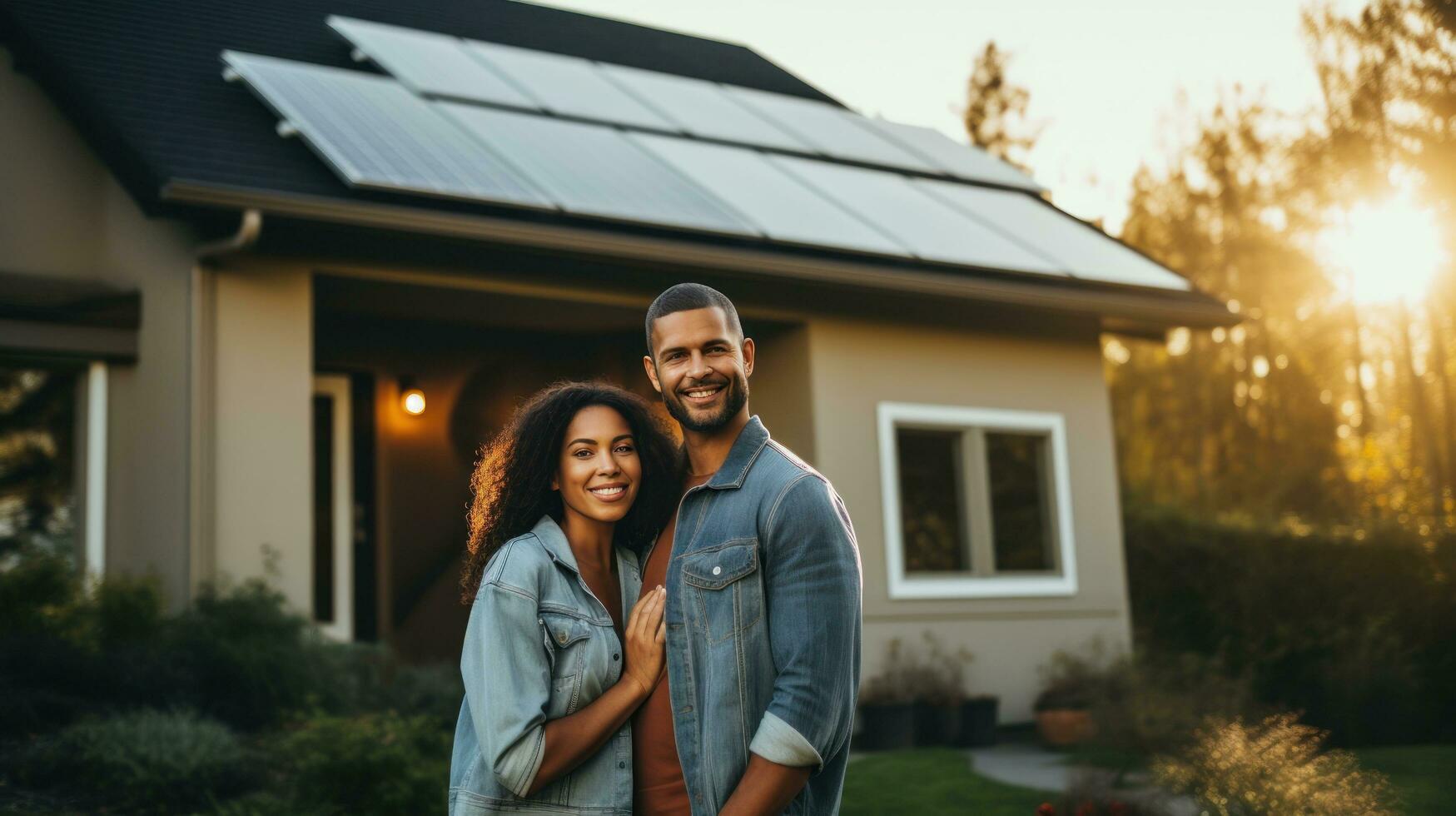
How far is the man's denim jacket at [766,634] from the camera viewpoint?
9.10 feet

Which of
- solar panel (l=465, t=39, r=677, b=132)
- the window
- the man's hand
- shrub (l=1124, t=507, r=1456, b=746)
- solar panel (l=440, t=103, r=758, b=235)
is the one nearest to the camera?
the man's hand

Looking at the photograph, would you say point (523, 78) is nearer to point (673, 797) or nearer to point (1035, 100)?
point (673, 797)

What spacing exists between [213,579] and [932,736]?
4.68 meters

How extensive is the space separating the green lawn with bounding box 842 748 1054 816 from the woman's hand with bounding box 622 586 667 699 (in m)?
4.11

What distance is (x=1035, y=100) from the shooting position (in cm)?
2916

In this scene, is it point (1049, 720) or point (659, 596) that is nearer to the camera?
point (659, 596)

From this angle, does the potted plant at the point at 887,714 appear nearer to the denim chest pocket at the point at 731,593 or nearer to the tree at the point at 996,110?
Answer: the denim chest pocket at the point at 731,593

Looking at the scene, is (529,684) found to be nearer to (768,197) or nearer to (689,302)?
(689,302)

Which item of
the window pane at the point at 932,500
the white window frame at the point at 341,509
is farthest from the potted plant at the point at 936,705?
Answer: the white window frame at the point at 341,509

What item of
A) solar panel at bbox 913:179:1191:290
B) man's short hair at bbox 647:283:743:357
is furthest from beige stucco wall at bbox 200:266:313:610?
man's short hair at bbox 647:283:743:357

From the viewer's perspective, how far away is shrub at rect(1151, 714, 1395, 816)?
5.62 metres

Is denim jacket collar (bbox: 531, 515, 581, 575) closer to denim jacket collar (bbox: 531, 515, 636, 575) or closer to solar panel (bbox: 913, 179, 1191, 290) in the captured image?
denim jacket collar (bbox: 531, 515, 636, 575)

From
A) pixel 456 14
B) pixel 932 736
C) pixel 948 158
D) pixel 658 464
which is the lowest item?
pixel 932 736

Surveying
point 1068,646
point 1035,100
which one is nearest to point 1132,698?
A: point 1068,646
